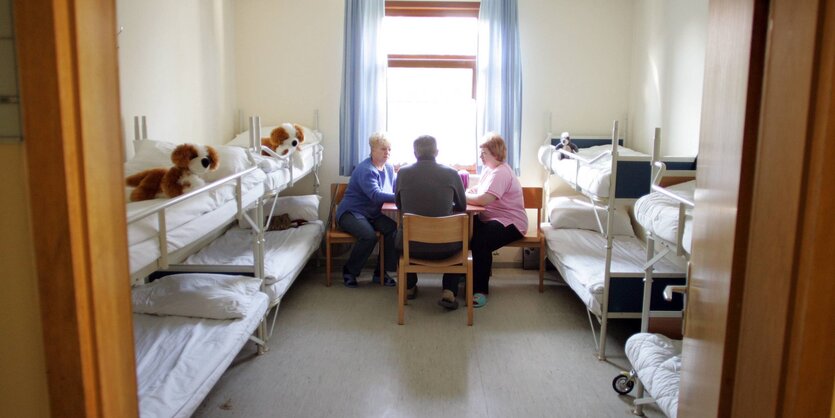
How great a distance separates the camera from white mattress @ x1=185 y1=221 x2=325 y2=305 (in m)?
3.72

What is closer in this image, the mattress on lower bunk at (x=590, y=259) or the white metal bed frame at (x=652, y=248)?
the white metal bed frame at (x=652, y=248)

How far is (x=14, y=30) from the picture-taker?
856mm

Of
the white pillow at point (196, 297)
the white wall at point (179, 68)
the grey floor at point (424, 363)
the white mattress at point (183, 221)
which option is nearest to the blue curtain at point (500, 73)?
the grey floor at point (424, 363)

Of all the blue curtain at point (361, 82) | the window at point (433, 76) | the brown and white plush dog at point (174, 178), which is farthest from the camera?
the window at point (433, 76)

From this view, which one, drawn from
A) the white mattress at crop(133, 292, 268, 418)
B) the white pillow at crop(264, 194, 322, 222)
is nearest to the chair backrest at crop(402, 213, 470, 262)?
the white mattress at crop(133, 292, 268, 418)

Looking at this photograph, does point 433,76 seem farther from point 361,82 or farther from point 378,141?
point 378,141

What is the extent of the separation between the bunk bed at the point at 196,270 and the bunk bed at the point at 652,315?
1.66 metres

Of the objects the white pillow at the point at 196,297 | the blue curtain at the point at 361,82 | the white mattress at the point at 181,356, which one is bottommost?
the white mattress at the point at 181,356

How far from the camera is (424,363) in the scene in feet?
11.3

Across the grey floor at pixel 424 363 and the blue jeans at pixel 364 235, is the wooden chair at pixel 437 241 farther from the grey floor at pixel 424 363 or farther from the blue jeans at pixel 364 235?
the blue jeans at pixel 364 235

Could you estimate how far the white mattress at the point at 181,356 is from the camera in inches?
85.0

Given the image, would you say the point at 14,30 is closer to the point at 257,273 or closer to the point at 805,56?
the point at 805,56

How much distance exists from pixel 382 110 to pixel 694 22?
233 cm

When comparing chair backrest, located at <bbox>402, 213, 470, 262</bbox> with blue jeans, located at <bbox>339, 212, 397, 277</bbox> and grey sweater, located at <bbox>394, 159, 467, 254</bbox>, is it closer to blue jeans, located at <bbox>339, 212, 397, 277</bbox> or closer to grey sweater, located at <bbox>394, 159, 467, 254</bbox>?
grey sweater, located at <bbox>394, 159, 467, 254</bbox>
